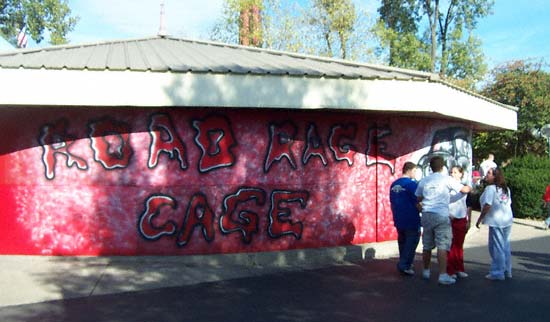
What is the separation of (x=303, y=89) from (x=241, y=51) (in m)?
3.50

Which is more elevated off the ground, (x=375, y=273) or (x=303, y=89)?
(x=303, y=89)

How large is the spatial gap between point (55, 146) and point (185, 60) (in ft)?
8.20

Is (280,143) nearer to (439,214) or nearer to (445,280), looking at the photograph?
(439,214)

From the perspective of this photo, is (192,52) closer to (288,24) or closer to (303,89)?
(303,89)

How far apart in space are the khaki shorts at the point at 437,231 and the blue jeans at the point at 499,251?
0.71m

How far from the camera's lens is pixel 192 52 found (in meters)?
10.2

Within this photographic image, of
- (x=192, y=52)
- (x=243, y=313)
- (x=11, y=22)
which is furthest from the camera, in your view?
(x=11, y=22)

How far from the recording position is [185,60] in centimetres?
892

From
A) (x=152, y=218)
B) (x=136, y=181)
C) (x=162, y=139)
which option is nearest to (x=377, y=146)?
(x=162, y=139)

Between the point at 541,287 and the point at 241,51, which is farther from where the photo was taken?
the point at 241,51

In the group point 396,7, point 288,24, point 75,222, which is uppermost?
point 396,7

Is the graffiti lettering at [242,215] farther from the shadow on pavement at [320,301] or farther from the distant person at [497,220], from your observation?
the distant person at [497,220]

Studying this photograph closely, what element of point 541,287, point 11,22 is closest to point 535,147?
point 541,287

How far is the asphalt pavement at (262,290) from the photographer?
5.65m
